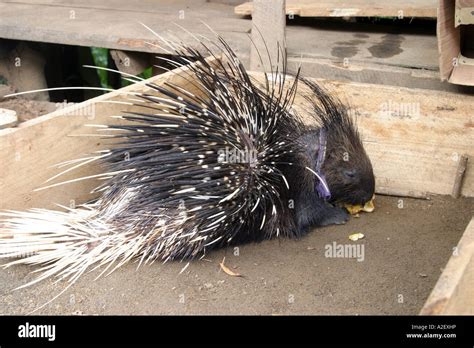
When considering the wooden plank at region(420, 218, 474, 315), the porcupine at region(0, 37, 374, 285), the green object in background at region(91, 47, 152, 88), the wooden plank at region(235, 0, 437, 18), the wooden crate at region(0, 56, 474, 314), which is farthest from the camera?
the green object in background at region(91, 47, 152, 88)

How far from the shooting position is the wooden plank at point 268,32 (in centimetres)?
313

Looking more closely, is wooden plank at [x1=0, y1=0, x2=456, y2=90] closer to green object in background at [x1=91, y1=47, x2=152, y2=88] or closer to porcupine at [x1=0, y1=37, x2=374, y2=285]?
porcupine at [x1=0, y1=37, x2=374, y2=285]

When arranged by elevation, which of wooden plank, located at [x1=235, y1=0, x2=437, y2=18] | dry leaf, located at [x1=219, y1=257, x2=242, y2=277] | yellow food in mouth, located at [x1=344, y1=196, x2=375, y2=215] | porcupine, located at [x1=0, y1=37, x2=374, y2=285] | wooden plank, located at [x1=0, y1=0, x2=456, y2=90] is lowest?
dry leaf, located at [x1=219, y1=257, x2=242, y2=277]

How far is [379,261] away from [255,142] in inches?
25.8

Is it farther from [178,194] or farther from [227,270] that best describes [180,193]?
[227,270]

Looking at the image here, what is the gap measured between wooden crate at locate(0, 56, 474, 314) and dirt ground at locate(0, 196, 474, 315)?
0.25 metres

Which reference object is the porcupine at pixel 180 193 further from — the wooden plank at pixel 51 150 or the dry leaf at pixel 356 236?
the dry leaf at pixel 356 236

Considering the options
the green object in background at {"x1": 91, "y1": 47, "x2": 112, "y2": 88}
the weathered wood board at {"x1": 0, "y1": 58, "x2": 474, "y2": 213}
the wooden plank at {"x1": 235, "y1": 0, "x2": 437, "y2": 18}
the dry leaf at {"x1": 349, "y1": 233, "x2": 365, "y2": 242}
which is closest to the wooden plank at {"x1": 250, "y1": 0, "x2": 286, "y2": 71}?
the weathered wood board at {"x1": 0, "y1": 58, "x2": 474, "y2": 213}

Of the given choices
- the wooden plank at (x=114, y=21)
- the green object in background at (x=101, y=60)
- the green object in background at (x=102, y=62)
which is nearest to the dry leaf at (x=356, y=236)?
the wooden plank at (x=114, y=21)

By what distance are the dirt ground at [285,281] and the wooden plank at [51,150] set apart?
1.02 feet

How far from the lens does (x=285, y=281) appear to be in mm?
2539

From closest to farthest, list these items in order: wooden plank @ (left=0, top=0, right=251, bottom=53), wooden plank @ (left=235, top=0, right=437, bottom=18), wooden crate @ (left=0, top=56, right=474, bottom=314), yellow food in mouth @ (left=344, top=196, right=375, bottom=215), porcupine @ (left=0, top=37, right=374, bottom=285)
Result: porcupine @ (left=0, top=37, right=374, bottom=285)
wooden crate @ (left=0, top=56, right=474, bottom=314)
yellow food in mouth @ (left=344, top=196, right=375, bottom=215)
wooden plank @ (left=235, top=0, right=437, bottom=18)
wooden plank @ (left=0, top=0, right=251, bottom=53)

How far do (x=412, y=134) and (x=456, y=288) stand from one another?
1.53 meters

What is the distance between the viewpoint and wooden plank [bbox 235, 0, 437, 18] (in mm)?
3613
